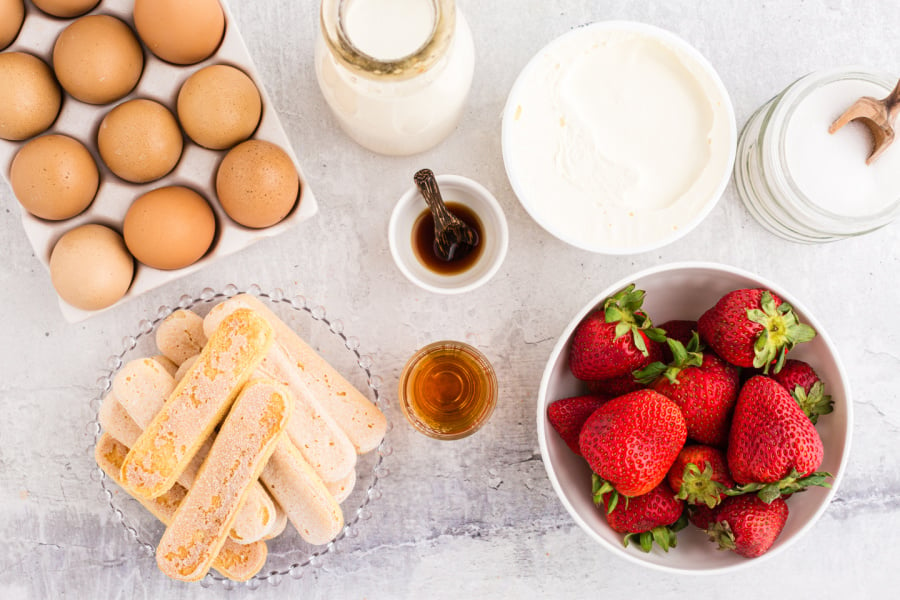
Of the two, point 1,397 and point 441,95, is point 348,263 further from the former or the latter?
point 1,397

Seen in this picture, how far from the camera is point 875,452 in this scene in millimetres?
1112

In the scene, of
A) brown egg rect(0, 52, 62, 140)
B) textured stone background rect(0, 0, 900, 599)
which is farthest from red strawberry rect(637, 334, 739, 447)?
brown egg rect(0, 52, 62, 140)

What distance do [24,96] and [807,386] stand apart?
1.08m

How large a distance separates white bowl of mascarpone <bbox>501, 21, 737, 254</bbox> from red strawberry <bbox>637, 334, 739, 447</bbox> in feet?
0.63

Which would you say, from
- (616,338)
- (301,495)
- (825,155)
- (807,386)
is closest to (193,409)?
(301,495)

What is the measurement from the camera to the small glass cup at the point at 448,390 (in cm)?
103

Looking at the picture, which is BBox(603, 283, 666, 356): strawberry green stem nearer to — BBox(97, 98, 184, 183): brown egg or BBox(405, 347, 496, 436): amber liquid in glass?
BBox(405, 347, 496, 436): amber liquid in glass

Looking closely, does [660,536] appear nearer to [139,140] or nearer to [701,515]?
[701,515]

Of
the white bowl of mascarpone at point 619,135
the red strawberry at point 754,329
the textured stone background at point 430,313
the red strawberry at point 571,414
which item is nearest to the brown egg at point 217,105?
the textured stone background at point 430,313

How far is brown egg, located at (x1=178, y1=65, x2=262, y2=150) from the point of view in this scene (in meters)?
0.93

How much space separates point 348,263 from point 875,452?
879 millimetres

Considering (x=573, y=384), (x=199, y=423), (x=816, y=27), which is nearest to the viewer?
(x=199, y=423)

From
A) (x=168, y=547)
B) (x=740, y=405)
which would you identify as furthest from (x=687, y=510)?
(x=168, y=547)

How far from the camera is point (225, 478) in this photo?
2.84 ft
